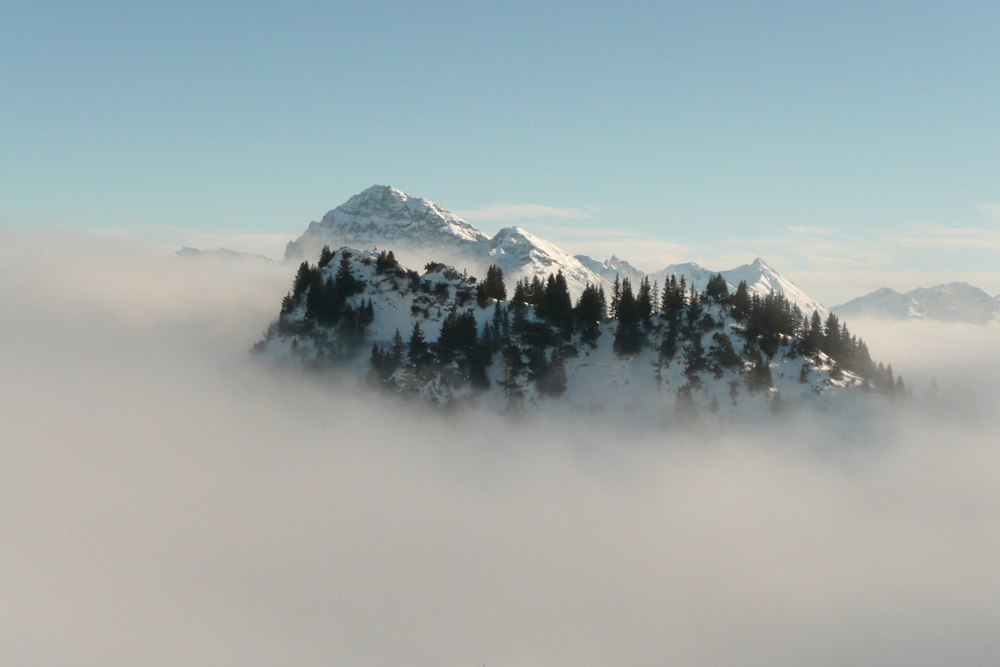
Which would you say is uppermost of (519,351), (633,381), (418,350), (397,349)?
(519,351)

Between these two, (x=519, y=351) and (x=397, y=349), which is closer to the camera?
(x=397, y=349)

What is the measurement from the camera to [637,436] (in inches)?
7830

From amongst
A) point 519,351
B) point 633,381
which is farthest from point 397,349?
point 633,381

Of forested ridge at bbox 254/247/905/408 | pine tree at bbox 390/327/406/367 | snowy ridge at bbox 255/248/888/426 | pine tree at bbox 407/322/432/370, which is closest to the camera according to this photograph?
snowy ridge at bbox 255/248/888/426

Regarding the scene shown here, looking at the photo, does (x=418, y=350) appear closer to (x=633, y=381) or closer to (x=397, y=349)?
(x=397, y=349)

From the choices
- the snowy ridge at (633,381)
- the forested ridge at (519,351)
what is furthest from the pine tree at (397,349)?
the snowy ridge at (633,381)

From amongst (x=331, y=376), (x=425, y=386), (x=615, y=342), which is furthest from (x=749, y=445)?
(x=331, y=376)

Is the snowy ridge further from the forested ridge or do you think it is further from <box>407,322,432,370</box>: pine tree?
<box>407,322,432,370</box>: pine tree

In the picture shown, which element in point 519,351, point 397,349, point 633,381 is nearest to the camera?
point 397,349

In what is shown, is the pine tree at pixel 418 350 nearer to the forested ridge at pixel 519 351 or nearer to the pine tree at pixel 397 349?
the forested ridge at pixel 519 351

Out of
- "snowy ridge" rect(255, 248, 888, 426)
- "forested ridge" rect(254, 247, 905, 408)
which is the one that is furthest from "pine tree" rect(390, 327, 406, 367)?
"snowy ridge" rect(255, 248, 888, 426)

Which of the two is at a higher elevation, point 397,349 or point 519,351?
point 519,351

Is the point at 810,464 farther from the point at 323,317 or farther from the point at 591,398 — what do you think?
the point at 323,317

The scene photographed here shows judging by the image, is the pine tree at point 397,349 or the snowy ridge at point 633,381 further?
the pine tree at point 397,349
